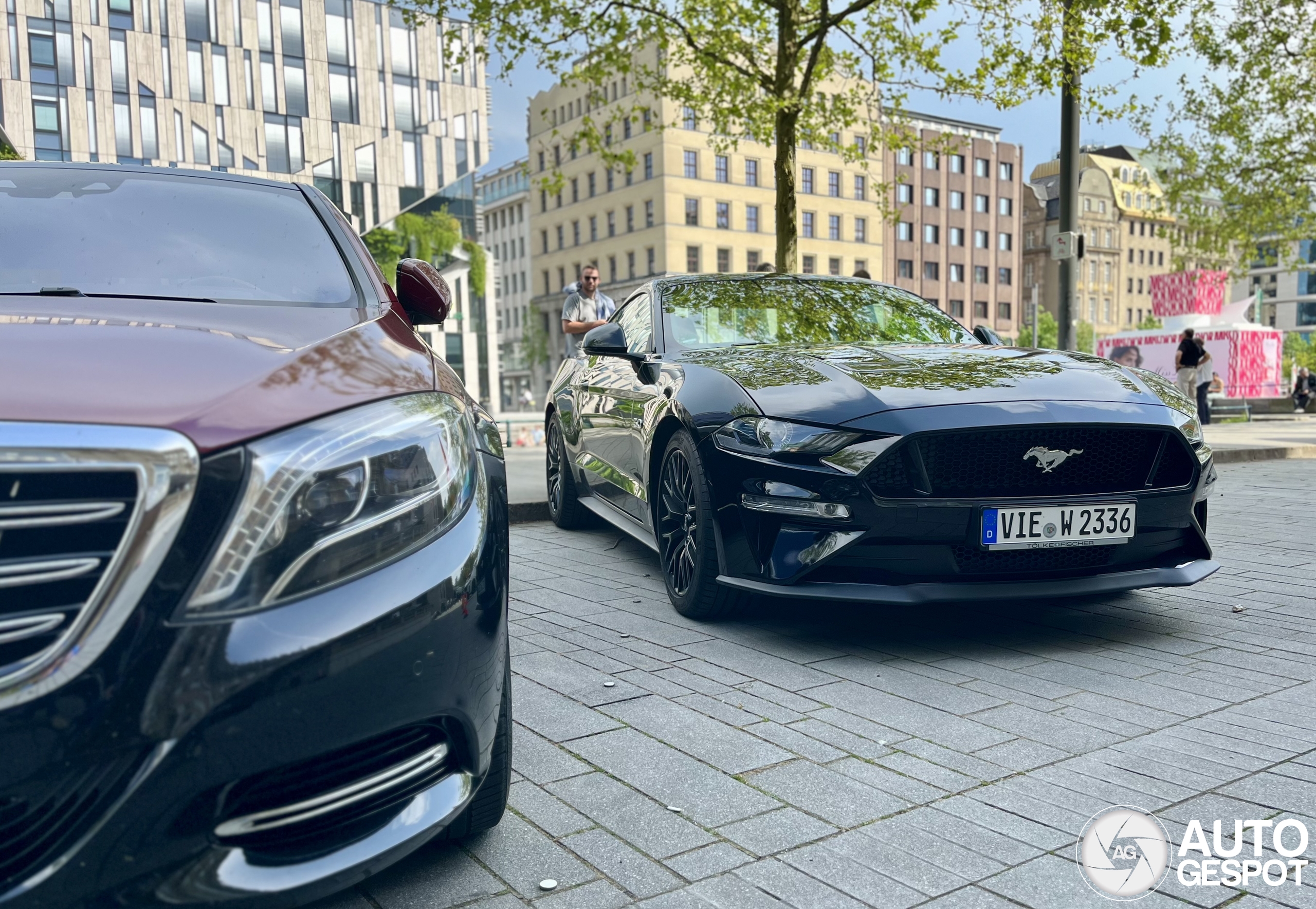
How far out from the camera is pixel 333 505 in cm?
167

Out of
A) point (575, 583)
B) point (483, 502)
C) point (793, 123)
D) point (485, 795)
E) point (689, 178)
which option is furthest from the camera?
point (689, 178)

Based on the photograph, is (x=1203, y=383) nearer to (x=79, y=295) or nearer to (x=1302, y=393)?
(x=1302, y=393)

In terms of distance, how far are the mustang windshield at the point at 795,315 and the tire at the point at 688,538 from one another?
2.36 feet

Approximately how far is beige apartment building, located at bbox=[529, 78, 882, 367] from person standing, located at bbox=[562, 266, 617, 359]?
177ft

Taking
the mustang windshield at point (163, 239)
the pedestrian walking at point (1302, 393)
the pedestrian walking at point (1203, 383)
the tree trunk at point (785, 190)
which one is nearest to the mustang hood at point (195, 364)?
the mustang windshield at point (163, 239)

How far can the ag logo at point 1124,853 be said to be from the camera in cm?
209

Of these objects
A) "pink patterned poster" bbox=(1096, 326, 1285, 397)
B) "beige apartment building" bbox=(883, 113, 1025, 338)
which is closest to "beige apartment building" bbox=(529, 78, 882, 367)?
"beige apartment building" bbox=(883, 113, 1025, 338)

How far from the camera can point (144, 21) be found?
141 ft

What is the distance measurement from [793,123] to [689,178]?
56206 millimetres

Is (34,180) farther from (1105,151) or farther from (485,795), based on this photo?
(1105,151)

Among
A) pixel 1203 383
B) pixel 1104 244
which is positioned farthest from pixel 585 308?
pixel 1104 244

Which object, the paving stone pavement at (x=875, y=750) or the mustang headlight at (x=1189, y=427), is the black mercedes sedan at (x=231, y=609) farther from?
the mustang headlight at (x=1189, y=427)

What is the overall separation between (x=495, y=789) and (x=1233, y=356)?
107 feet

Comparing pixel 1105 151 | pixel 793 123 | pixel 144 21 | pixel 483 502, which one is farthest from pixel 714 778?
pixel 1105 151
